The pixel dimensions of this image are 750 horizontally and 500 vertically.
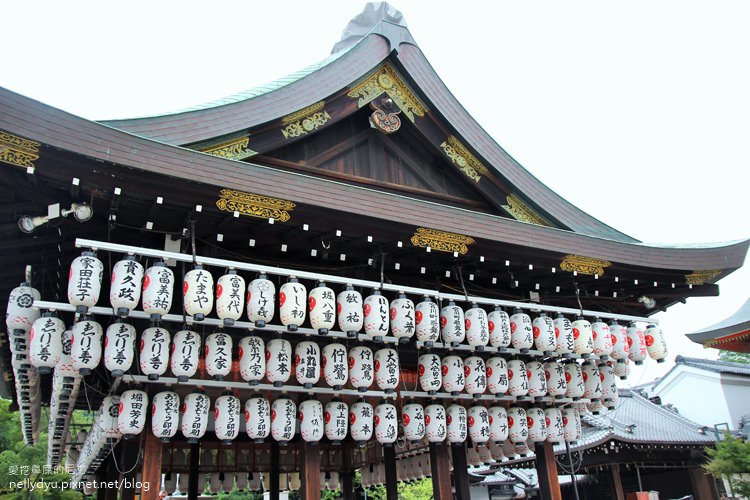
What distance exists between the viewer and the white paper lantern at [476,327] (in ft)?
27.3

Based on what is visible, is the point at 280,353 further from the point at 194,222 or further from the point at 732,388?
the point at 732,388

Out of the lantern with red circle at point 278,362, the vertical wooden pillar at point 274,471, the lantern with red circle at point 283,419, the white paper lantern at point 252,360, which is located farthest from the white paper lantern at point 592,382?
the white paper lantern at point 252,360

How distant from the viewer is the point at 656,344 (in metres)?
10.1

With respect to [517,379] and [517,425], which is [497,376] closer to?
[517,379]

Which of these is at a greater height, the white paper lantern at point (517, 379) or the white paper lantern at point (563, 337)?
the white paper lantern at point (563, 337)

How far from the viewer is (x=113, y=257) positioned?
24.1ft

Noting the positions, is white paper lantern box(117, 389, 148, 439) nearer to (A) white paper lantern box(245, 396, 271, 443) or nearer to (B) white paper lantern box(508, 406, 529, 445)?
(A) white paper lantern box(245, 396, 271, 443)

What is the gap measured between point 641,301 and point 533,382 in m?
3.36

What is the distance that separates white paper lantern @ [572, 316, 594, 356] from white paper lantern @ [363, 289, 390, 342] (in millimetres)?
3611

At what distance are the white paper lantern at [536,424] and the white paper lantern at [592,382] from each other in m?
0.96

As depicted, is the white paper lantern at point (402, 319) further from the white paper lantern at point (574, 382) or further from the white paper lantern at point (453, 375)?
the white paper lantern at point (574, 382)

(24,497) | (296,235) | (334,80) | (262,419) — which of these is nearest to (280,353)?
(262,419)

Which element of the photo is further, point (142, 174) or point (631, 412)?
point (631, 412)

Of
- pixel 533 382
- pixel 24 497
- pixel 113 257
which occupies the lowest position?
pixel 24 497
